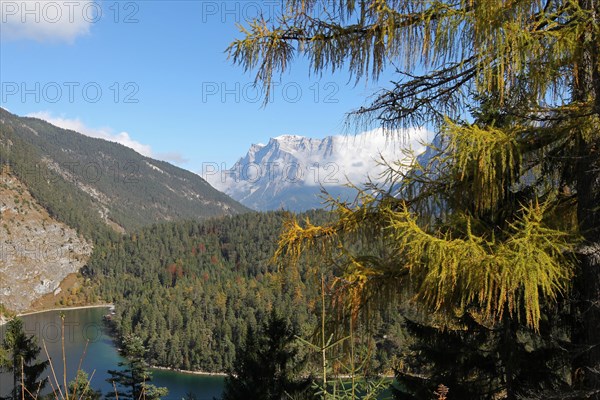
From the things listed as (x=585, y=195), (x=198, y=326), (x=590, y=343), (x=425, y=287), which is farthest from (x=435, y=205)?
(x=198, y=326)

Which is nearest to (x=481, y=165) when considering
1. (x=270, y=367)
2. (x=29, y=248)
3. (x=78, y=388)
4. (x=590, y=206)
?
(x=590, y=206)

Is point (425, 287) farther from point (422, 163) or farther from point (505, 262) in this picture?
point (422, 163)

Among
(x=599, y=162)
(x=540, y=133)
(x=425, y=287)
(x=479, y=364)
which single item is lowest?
(x=479, y=364)

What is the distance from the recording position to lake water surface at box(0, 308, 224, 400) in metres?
55.0

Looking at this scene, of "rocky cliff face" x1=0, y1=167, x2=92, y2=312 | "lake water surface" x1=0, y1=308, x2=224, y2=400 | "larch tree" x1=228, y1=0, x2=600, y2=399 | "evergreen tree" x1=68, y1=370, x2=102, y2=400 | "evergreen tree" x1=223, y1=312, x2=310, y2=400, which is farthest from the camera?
"rocky cliff face" x1=0, y1=167, x2=92, y2=312

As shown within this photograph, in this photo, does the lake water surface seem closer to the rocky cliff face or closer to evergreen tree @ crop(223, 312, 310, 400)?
the rocky cliff face

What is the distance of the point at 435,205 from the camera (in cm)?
330

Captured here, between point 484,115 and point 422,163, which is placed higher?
point 484,115

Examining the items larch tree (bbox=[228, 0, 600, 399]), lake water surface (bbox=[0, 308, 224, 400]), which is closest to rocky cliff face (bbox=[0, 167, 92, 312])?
lake water surface (bbox=[0, 308, 224, 400])

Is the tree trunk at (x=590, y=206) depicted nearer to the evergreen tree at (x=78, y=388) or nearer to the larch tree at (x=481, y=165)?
the larch tree at (x=481, y=165)

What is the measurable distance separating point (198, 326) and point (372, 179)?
293 ft

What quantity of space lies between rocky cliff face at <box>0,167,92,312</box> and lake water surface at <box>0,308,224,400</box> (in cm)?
1745

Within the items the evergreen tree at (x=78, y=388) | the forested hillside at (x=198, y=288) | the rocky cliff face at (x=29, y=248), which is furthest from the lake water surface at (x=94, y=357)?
the evergreen tree at (x=78, y=388)

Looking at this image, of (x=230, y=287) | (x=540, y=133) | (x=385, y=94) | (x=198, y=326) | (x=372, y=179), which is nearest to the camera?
(x=540, y=133)
